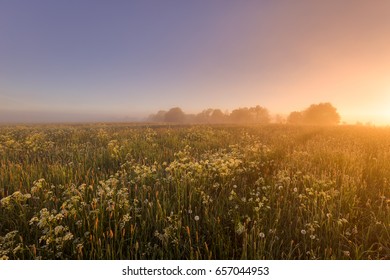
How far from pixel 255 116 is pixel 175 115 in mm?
43624

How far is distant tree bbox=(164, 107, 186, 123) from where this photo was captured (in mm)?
122125

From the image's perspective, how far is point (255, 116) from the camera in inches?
4808

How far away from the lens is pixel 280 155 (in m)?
6.29

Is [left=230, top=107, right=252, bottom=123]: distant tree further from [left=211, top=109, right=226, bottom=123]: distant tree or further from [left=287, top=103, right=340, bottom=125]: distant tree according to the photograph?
[left=287, top=103, right=340, bottom=125]: distant tree

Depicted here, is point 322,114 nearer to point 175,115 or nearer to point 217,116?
point 217,116

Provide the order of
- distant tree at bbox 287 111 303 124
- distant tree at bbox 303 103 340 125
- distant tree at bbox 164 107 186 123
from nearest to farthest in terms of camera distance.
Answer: distant tree at bbox 303 103 340 125 < distant tree at bbox 287 111 303 124 < distant tree at bbox 164 107 186 123

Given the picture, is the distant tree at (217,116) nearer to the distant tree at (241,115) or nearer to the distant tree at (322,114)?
the distant tree at (241,115)

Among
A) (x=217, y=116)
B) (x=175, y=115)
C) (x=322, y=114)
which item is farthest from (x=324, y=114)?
(x=175, y=115)

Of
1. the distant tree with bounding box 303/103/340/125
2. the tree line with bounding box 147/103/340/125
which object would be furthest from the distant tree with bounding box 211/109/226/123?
the distant tree with bounding box 303/103/340/125

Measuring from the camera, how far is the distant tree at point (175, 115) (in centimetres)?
12212

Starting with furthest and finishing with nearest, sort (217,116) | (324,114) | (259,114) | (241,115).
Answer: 1. (217,116)
2. (259,114)
3. (241,115)
4. (324,114)
